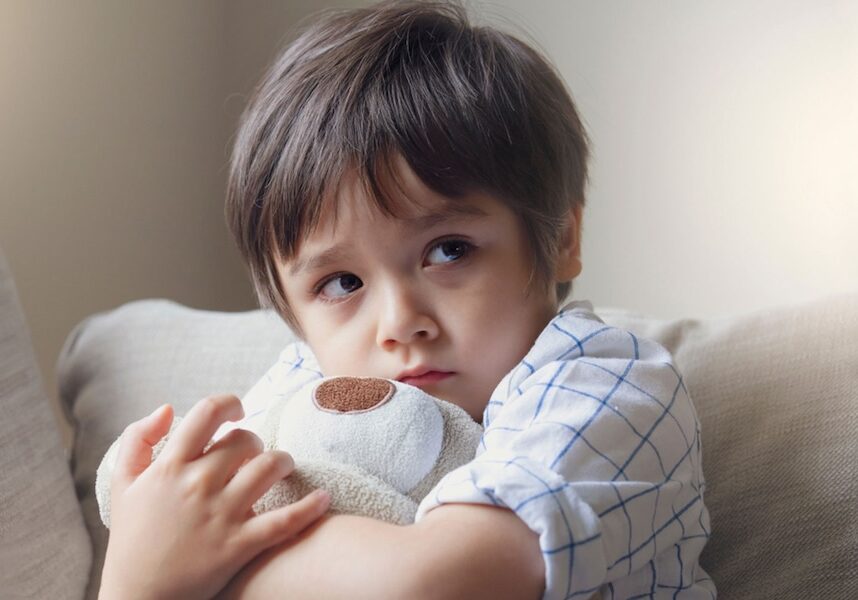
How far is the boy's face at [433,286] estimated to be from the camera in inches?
36.1

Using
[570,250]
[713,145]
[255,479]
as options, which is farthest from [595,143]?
[255,479]

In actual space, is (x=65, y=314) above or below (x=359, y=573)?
below

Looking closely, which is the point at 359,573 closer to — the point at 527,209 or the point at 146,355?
the point at 527,209

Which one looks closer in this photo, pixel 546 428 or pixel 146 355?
pixel 546 428

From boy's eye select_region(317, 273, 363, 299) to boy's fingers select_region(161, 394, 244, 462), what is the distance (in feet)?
0.60

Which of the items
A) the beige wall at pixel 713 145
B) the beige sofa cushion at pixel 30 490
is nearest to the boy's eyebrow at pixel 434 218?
the beige sofa cushion at pixel 30 490

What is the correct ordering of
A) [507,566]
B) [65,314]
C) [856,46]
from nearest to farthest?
[507,566], [856,46], [65,314]

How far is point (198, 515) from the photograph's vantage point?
0.78 m

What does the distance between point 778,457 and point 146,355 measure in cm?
84

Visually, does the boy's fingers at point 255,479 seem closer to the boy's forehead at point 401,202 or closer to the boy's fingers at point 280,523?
the boy's fingers at point 280,523

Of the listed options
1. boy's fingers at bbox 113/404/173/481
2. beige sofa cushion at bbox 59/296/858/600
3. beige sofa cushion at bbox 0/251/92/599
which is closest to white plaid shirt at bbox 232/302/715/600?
beige sofa cushion at bbox 59/296/858/600

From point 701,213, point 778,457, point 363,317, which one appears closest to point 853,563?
point 778,457

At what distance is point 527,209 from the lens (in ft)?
3.16

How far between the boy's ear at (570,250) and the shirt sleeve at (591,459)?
131 millimetres
